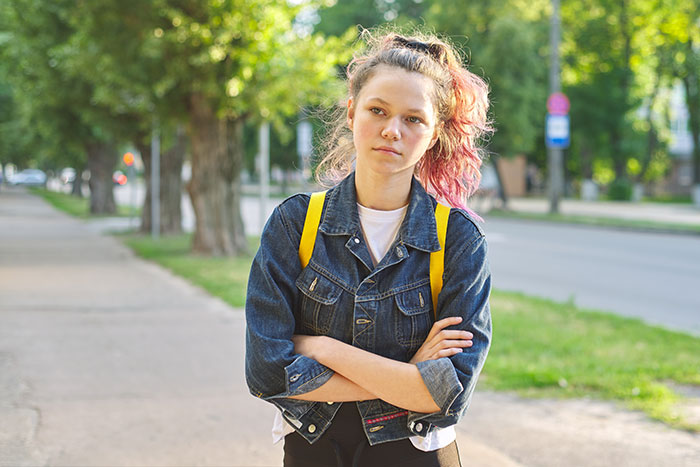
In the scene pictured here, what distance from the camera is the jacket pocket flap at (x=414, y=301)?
208 centimetres

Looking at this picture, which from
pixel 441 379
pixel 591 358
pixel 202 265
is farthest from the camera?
pixel 202 265

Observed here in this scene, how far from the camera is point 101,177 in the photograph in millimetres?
34094

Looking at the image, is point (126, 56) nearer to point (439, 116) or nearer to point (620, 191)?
point (439, 116)

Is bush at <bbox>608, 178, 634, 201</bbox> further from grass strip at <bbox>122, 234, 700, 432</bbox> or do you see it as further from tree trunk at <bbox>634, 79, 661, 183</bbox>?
grass strip at <bbox>122, 234, 700, 432</bbox>

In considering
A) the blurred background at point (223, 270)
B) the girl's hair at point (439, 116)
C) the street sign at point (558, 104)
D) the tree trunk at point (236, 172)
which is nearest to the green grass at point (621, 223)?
the blurred background at point (223, 270)

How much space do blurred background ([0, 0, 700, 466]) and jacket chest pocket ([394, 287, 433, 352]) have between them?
2.66ft

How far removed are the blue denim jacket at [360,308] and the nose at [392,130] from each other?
8.2 inches

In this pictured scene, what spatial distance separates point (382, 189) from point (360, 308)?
32 centimetres

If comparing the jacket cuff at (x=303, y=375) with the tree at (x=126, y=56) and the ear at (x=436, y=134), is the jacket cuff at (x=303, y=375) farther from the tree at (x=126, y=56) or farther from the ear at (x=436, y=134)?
the tree at (x=126, y=56)

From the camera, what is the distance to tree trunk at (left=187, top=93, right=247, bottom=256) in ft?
51.1

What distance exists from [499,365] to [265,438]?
231 centimetres

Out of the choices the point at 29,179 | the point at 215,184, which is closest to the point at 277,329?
the point at 215,184

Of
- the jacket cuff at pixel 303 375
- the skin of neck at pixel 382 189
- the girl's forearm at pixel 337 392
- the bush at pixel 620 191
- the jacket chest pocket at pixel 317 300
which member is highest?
the skin of neck at pixel 382 189

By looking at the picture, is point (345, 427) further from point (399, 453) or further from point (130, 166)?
point (130, 166)
